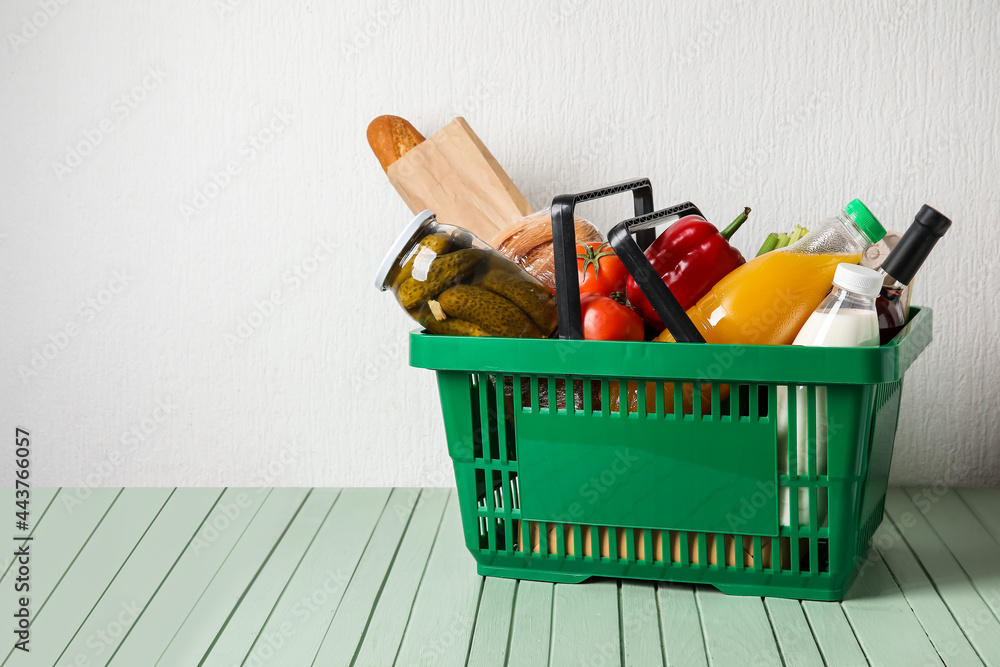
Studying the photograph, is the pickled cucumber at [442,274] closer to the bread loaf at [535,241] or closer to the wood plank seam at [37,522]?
the bread loaf at [535,241]

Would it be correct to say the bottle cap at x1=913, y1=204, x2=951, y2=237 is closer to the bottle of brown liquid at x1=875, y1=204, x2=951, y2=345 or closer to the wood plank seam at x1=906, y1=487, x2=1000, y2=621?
the bottle of brown liquid at x1=875, y1=204, x2=951, y2=345

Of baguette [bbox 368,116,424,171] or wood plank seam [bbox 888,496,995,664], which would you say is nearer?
wood plank seam [bbox 888,496,995,664]

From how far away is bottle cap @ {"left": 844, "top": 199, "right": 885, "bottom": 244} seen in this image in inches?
34.0

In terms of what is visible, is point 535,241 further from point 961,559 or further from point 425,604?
point 961,559

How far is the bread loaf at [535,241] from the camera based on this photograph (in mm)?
1048

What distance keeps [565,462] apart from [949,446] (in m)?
0.68

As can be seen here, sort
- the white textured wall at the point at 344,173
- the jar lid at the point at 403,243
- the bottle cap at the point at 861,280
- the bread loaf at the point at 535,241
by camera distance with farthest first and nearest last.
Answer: the white textured wall at the point at 344,173 < the bread loaf at the point at 535,241 < the jar lid at the point at 403,243 < the bottle cap at the point at 861,280

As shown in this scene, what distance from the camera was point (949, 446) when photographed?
4.16ft

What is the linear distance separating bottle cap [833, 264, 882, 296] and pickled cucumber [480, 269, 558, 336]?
304 mm

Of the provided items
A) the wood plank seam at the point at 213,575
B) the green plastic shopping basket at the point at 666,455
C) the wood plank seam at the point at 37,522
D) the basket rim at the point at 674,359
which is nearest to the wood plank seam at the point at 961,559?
the green plastic shopping basket at the point at 666,455

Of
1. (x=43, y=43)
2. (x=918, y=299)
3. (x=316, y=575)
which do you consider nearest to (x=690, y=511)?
(x=316, y=575)

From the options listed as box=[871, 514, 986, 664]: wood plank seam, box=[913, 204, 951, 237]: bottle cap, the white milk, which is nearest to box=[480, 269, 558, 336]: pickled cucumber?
the white milk

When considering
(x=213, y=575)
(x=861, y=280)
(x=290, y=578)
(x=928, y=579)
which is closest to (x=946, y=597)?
(x=928, y=579)

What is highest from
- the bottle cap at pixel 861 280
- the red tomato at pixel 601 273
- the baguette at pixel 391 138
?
the baguette at pixel 391 138
